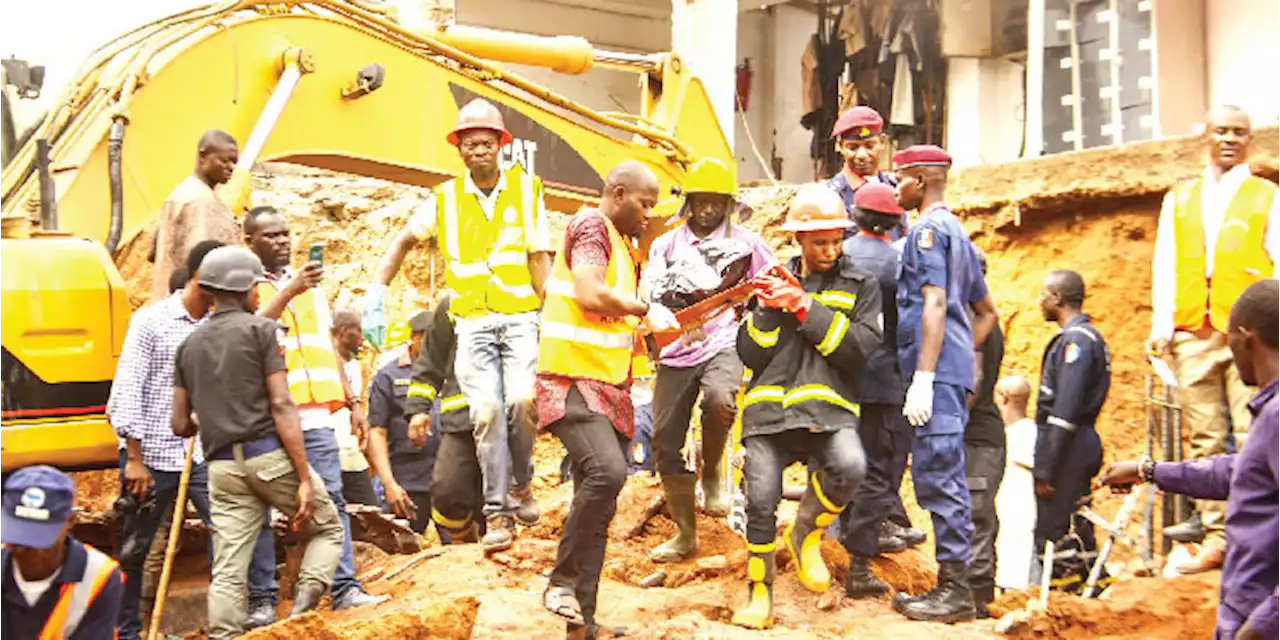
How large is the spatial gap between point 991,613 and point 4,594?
457 centimetres

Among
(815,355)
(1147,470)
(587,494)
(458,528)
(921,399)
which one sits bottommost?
(458,528)

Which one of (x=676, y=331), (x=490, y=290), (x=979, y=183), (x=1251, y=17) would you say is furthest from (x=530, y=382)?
(x=1251, y=17)

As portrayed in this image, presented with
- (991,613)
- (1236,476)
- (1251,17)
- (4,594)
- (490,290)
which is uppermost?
(1251,17)

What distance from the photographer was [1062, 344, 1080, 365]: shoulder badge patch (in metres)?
9.28

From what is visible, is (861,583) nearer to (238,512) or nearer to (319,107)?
(238,512)

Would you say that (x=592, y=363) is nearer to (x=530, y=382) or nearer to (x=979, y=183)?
(x=530, y=382)

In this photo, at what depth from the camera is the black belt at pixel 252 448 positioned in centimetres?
744

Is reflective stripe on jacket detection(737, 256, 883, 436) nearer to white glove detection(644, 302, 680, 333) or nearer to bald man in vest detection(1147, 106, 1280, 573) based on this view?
white glove detection(644, 302, 680, 333)

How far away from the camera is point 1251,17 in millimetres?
14188

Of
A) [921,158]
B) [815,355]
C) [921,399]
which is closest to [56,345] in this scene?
[815,355]

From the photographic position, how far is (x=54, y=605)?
5.68 metres

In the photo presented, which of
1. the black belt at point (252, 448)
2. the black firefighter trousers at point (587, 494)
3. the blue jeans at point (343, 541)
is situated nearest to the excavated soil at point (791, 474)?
the blue jeans at point (343, 541)

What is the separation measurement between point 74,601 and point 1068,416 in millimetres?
5613

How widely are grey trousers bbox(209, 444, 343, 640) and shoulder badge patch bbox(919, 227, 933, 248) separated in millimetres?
3030
